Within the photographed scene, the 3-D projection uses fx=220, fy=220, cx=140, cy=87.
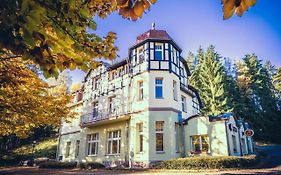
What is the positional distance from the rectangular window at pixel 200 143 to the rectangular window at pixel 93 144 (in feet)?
30.1

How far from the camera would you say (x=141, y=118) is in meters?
17.1

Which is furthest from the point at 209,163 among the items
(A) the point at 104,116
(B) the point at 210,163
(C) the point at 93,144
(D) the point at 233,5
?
(D) the point at 233,5

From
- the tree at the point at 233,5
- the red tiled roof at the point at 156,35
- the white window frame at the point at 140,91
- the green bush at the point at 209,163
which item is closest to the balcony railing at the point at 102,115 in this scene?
the white window frame at the point at 140,91

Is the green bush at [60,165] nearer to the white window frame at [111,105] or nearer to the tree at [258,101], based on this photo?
the white window frame at [111,105]

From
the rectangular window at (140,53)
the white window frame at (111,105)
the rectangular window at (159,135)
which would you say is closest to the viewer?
the rectangular window at (159,135)

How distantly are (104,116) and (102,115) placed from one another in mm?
441

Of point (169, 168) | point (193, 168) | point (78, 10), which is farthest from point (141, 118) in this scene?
point (78, 10)

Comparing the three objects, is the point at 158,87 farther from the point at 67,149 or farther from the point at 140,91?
the point at 67,149

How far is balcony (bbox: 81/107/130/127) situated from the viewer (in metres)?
18.6

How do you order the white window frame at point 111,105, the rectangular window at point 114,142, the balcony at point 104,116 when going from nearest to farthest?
the balcony at point 104,116 → the rectangular window at point 114,142 → the white window frame at point 111,105

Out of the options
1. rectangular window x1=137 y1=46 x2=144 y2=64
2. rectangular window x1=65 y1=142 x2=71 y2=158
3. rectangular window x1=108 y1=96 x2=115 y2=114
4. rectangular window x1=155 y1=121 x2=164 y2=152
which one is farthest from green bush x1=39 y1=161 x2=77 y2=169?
rectangular window x1=137 y1=46 x2=144 y2=64

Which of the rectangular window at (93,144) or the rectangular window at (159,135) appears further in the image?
the rectangular window at (93,144)

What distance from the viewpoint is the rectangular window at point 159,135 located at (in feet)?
53.6

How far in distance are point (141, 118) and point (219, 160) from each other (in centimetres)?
651
